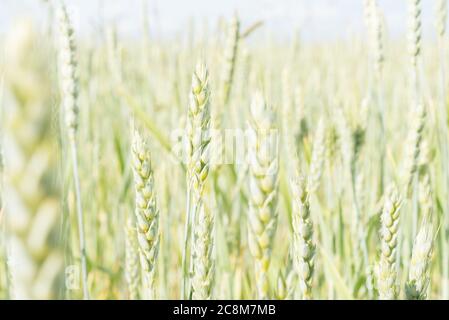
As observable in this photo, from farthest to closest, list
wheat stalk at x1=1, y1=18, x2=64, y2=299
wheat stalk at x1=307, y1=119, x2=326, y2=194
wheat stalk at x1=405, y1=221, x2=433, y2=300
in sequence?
wheat stalk at x1=307, y1=119, x2=326, y2=194, wheat stalk at x1=405, y1=221, x2=433, y2=300, wheat stalk at x1=1, y1=18, x2=64, y2=299

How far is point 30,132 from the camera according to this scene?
0.73ft

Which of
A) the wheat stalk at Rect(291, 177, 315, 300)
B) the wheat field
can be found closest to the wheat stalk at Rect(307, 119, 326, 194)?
the wheat field

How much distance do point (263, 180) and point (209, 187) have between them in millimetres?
553

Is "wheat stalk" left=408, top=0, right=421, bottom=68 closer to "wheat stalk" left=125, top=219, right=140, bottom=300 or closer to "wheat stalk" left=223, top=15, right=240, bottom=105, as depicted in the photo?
"wheat stalk" left=223, top=15, right=240, bottom=105

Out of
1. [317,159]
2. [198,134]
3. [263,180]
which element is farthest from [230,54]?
[263,180]

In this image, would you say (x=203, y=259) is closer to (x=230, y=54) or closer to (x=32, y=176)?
(x=32, y=176)

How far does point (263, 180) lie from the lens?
0.39m

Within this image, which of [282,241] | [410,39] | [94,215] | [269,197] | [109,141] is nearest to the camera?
[269,197]

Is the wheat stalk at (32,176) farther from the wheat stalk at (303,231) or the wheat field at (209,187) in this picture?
the wheat stalk at (303,231)

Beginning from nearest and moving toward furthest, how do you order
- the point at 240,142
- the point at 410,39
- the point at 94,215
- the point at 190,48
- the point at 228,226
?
the point at 240,142, the point at 410,39, the point at 228,226, the point at 94,215, the point at 190,48

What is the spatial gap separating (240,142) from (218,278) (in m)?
0.30

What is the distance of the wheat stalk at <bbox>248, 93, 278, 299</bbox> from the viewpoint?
0.39 metres
